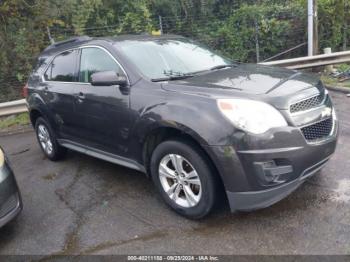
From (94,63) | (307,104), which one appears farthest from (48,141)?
(307,104)

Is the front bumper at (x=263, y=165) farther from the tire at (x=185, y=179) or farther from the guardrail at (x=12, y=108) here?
the guardrail at (x=12, y=108)

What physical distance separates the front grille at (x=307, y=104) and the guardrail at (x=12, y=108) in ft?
21.9

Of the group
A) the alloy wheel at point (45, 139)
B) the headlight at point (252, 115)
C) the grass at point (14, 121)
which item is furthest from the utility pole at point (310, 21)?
the grass at point (14, 121)

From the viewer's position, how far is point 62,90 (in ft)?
16.3

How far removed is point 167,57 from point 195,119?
50.3 inches

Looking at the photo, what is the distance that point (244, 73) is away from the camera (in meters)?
4.04

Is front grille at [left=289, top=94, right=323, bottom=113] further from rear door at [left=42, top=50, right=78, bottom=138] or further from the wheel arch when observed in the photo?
rear door at [left=42, top=50, right=78, bottom=138]

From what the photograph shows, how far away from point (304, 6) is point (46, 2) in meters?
7.38

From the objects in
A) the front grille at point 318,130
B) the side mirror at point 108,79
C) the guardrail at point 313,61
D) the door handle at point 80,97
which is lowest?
the guardrail at point 313,61

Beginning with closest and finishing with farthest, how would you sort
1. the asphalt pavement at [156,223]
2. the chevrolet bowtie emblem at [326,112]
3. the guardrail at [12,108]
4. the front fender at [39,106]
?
the asphalt pavement at [156,223]
the chevrolet bowtie emblem at [326,112]
the front fender at [39,106]
the guardrail at [12,108]

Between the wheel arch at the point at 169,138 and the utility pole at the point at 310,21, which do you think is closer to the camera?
the wheel arch at the point at 169,138

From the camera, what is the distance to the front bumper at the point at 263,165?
3.13 metres

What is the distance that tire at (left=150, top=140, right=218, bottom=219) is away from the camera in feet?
11.1

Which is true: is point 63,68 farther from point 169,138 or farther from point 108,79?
point 169,138
